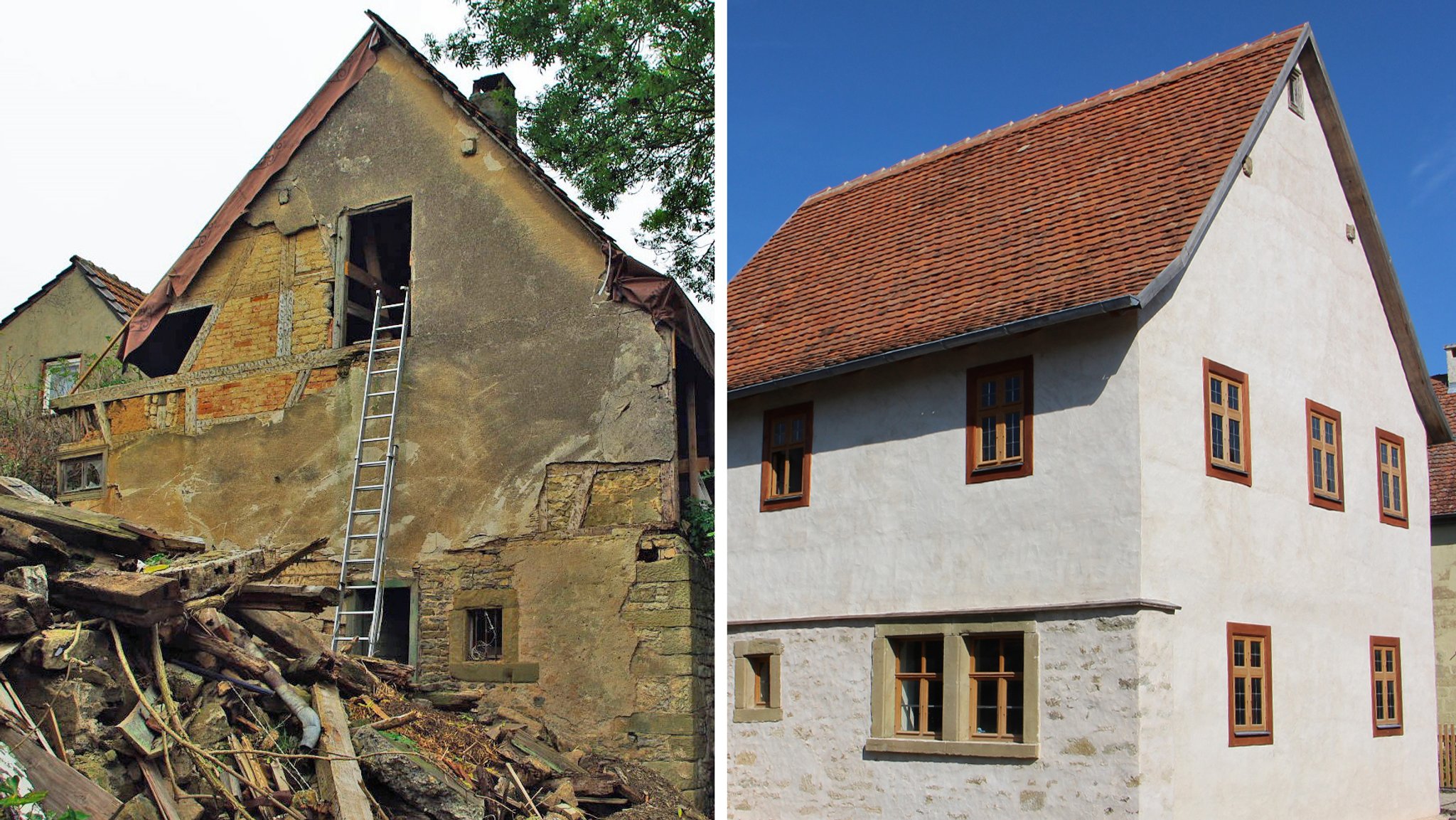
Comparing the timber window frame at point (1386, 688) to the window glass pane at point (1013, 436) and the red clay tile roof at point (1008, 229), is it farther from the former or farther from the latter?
the red clay tile roof at point (1008, 229)

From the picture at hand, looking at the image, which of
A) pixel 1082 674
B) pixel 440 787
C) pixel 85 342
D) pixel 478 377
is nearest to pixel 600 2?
pixel 478 377

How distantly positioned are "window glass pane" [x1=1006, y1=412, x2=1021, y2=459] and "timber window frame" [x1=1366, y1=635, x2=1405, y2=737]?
3.95 m

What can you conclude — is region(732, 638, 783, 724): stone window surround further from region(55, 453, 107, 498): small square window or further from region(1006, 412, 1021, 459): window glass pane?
region(55, 453, 107, 498): small square window

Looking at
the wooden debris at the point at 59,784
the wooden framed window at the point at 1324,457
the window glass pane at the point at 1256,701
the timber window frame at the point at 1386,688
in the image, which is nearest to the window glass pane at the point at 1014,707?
the window glass pane at the point at 1256,701

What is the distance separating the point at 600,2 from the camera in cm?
800

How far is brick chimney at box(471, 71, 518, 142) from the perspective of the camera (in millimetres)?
6781

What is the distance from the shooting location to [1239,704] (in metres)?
9.86

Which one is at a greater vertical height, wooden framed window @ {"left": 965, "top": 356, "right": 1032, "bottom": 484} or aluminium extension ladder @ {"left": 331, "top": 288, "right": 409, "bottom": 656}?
wooden framed window @ {"left": 965, "top": 356, "right": 1032, "bottom": 484}

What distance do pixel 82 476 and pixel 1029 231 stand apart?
7244mm

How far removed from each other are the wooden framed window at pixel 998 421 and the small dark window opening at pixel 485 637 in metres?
4.80

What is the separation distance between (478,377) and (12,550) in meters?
1.97

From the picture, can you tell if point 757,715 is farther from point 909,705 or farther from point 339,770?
point 339,770

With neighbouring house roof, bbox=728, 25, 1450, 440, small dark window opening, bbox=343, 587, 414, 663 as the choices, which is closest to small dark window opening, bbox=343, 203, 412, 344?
small dark window opening, bbox=343, 587, 414, 663

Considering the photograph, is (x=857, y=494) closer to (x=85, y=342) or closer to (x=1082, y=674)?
(x=1082, y=674)
